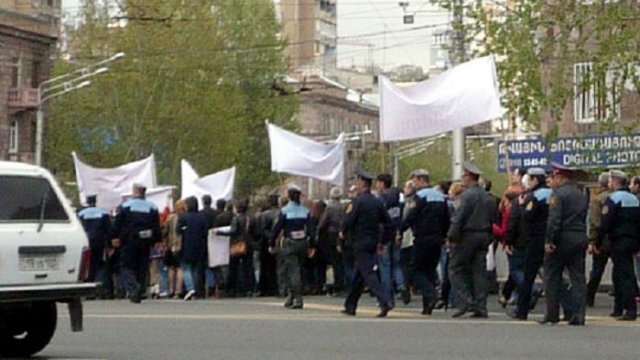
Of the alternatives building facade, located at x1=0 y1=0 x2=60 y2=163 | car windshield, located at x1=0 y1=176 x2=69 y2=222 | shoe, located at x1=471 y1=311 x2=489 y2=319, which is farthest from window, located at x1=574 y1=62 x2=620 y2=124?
building facade, located at x1=0 y1=0 x2=60 y2=163

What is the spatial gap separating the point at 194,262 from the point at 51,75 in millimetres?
49970

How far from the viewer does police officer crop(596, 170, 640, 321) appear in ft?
72.9

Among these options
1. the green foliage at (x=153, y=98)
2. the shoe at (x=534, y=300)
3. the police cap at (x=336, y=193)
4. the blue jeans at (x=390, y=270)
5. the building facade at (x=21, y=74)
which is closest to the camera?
the shoe at (x=534, y=300)

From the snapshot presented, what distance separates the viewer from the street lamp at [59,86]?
69062 millimetres

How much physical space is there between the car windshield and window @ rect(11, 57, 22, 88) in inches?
2379

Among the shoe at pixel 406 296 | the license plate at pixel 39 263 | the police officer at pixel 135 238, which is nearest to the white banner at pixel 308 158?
the police officer at pixel 135 238

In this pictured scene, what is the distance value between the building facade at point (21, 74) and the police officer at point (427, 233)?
52.9m

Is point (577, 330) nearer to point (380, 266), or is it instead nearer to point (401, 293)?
point (380, 266)

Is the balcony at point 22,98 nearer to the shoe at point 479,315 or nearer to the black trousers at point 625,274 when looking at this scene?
the shoe at point 479,315

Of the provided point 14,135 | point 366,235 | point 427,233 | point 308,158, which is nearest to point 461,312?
point 427,233

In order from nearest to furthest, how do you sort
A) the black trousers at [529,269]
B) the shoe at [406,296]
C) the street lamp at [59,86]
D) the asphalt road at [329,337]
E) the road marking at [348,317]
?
the asphalt road at [329,337]
the road marking at [348,317]
the black trousers at [529,269]
the shoe at [406,296]
the street lamp at [59,86]

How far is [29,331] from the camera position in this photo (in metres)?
17.2

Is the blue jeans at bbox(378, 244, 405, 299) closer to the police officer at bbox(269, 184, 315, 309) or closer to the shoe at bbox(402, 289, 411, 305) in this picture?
the shoe at bbox(402, 289, 411, 305)

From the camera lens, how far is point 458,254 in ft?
74.1
